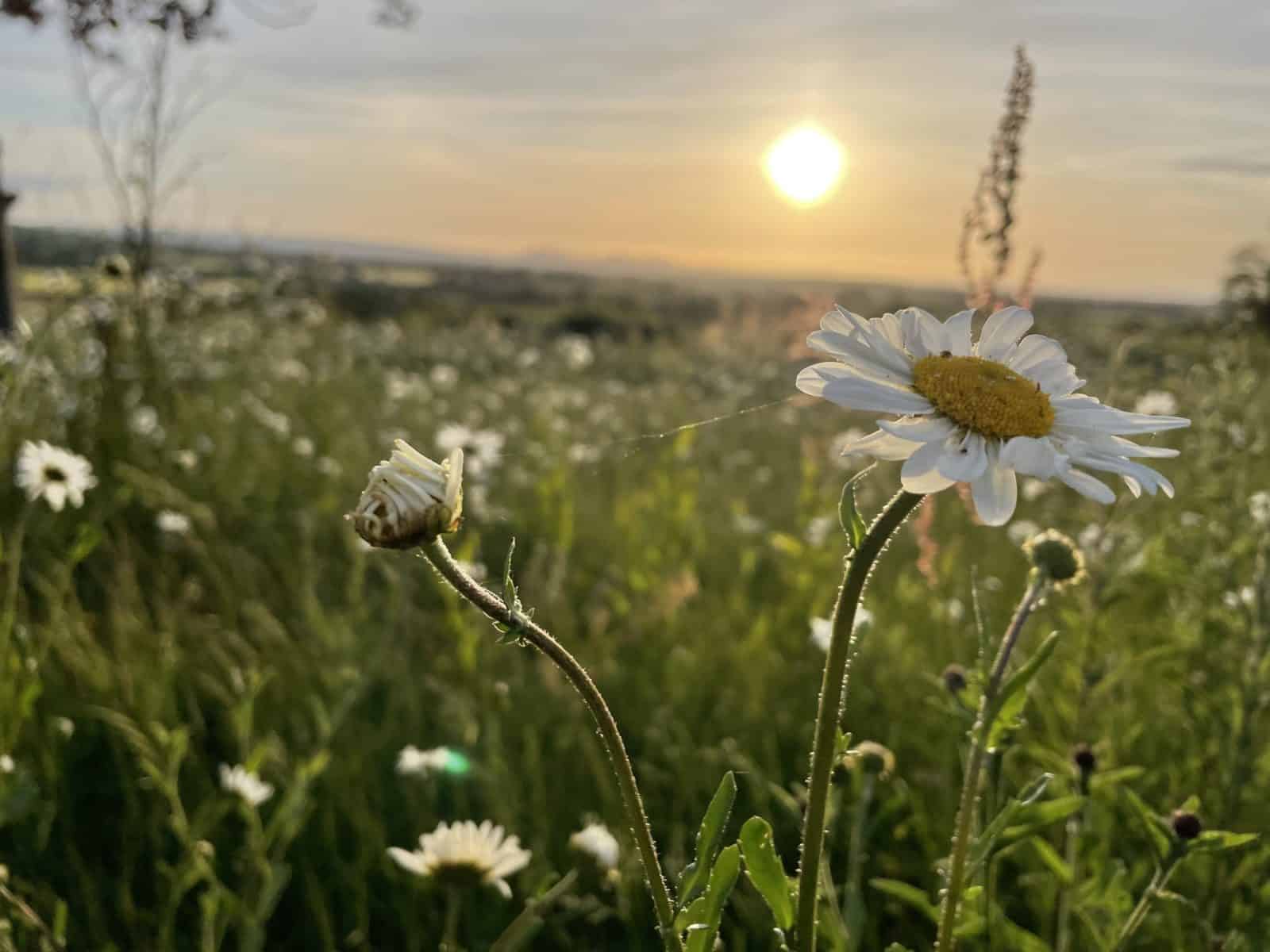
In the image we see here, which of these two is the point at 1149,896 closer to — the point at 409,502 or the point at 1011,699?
the point at 1011,699

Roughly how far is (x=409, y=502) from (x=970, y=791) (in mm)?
598

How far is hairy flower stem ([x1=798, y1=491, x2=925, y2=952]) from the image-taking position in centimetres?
86

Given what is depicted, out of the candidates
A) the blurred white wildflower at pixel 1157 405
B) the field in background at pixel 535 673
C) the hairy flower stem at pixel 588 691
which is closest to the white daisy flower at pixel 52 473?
the field in background at pixel 535 673

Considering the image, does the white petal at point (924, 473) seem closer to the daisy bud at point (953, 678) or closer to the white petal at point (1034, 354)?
the white petal at point (1034, 354)

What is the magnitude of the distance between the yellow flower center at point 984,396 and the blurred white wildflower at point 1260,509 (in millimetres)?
1074

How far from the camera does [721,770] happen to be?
8.21 ft

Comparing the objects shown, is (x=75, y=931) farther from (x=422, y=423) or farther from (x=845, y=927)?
(x=422, y=423)

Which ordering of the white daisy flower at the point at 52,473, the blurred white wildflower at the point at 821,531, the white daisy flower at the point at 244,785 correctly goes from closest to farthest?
the white daisy flower at the point at 244,785 < the white daisy flower at the point at 52,473 < the blurred white wildflower at the point at 821,531

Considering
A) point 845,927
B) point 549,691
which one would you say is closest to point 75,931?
point 549,691

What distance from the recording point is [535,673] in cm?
304

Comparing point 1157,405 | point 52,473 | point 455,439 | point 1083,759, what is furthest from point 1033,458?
point 455,439

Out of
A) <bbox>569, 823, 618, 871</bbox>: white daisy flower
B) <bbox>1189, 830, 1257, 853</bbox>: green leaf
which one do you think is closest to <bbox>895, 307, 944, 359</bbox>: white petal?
<bbox>1189, 830, 1257, 853</bbox>: green leaf

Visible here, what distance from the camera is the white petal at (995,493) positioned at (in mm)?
862

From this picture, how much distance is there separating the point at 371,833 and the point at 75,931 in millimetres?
504
